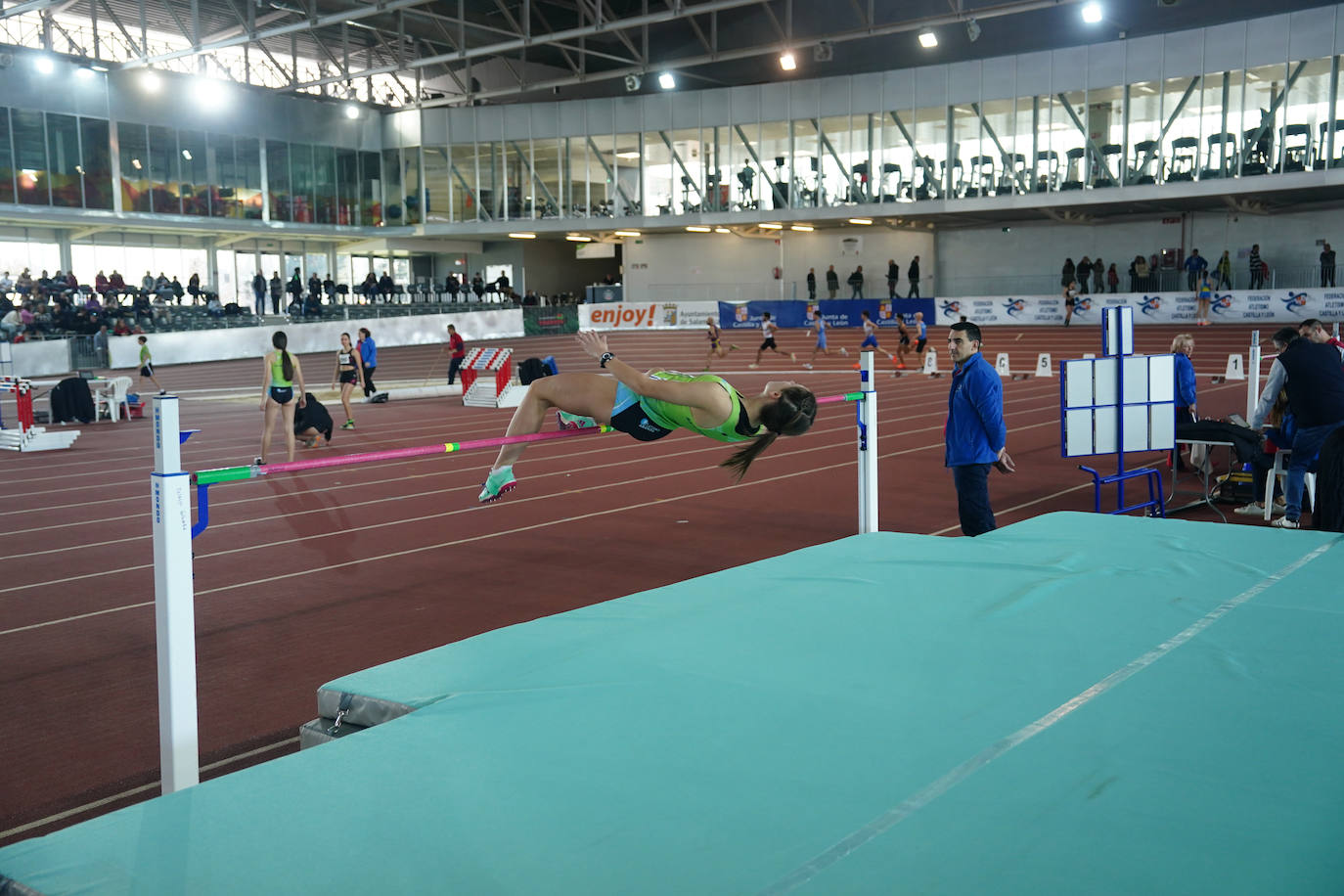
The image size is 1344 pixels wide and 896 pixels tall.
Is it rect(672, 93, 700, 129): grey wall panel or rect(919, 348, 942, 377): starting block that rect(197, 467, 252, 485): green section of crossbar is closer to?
rect(919, 348, 942, 377): starting block

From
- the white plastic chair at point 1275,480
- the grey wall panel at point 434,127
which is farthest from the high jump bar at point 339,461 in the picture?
the grey wall panel at point 434,127

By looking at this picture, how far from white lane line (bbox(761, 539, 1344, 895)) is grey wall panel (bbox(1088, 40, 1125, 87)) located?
34757mm

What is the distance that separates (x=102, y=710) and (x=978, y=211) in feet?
123

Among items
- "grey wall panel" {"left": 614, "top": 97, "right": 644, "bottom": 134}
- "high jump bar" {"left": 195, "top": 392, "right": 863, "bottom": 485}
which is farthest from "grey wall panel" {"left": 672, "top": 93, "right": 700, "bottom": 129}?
"high jump bar" {"left": 195, "top": 392, "right": 863, "bottom": 485}

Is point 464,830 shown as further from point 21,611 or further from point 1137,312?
point 1137,312

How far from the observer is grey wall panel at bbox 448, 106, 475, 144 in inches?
1827

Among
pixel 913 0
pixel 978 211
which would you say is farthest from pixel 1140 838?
pixel 913 0

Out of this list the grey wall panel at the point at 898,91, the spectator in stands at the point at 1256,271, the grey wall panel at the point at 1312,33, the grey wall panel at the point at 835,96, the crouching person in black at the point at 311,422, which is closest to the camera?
→ the crouching person in black at the point at 311,422

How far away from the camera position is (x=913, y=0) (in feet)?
128

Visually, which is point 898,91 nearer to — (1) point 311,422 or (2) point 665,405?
(1) point 311,422

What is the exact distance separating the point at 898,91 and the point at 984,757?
1549 inches

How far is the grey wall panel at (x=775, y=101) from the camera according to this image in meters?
41.6

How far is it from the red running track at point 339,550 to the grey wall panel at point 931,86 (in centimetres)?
2323

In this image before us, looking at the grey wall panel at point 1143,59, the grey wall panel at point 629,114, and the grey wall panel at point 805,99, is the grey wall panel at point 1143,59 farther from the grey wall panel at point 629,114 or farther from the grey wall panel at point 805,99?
the grey wall panel at point 629,114
